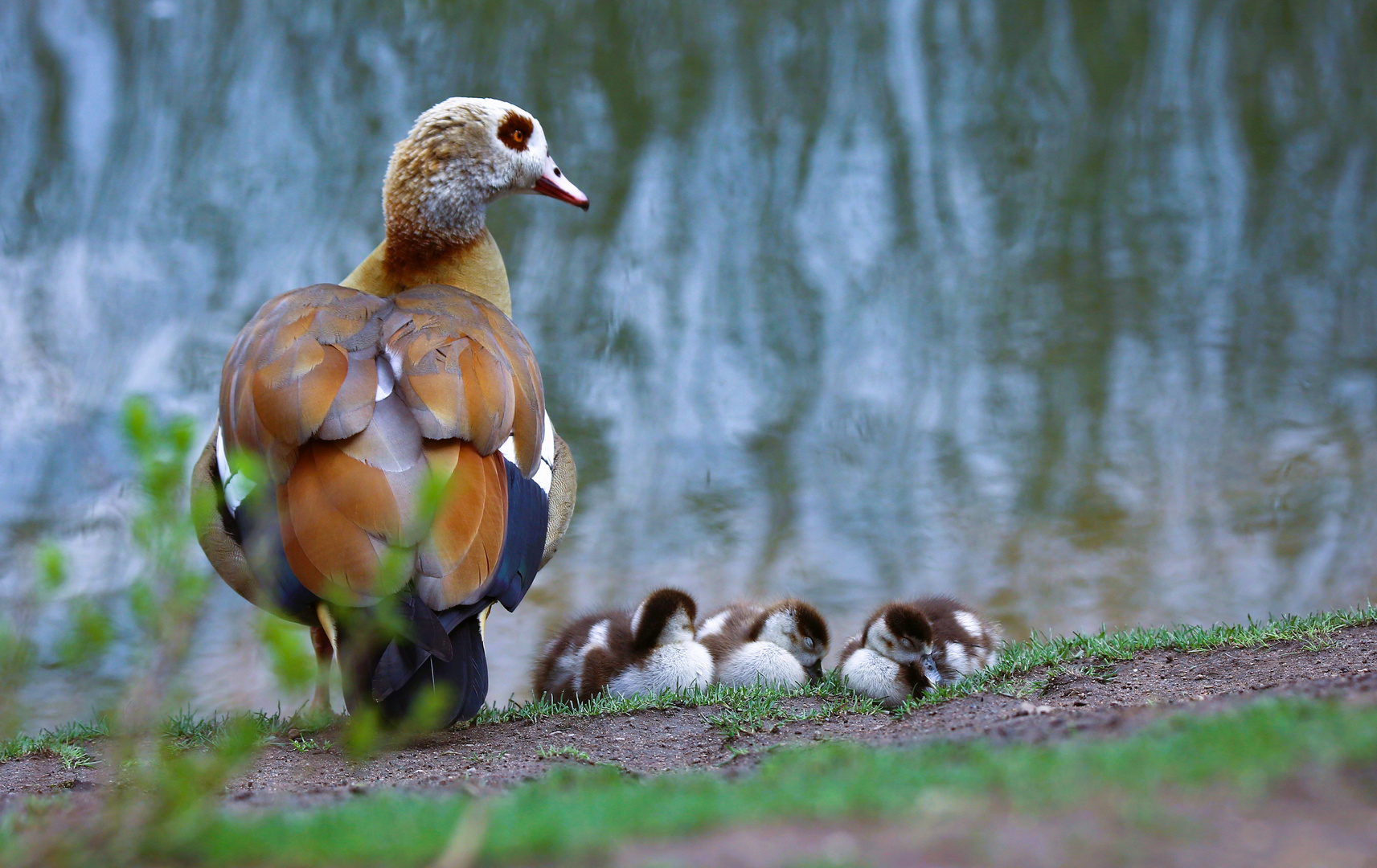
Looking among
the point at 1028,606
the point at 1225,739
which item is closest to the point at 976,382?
the point at 1028,606

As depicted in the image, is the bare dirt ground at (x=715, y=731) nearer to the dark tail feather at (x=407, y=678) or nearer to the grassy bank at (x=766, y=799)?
the dark tail feather at (x=407, y=678)

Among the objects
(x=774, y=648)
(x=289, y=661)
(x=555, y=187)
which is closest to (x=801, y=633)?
(x=774, y=648)

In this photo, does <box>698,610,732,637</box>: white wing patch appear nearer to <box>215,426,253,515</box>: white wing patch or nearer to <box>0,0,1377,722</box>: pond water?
<box>0,0,1377,722</box>: pond water

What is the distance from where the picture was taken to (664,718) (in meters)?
4.48

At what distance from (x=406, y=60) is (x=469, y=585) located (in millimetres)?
10858

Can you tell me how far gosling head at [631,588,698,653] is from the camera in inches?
209

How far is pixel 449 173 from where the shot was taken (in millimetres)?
5555

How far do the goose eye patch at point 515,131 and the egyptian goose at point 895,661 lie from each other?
9.50 feet

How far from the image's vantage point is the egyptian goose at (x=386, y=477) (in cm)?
351

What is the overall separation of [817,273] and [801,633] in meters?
7.05

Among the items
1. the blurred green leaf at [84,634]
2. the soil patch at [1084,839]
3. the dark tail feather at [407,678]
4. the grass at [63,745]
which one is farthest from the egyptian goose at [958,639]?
the blurred green leaf at [84,634]

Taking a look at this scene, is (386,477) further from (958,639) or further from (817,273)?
(817,273)

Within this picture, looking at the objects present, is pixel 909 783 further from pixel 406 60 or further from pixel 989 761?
pixel 406 60

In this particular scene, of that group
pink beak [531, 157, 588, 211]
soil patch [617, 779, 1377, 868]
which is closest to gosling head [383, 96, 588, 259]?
pink beak [531, 157, 588, 211]
